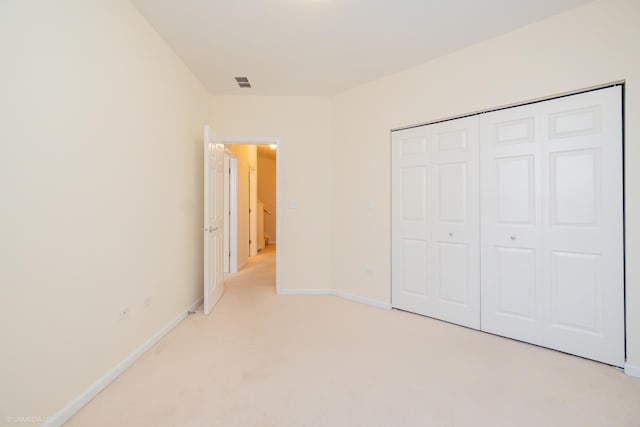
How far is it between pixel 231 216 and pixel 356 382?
166 inches

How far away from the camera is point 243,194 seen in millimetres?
6207

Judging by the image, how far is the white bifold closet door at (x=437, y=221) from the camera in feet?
9.82

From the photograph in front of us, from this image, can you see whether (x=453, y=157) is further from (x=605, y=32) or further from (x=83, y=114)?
(x=83, y=114)

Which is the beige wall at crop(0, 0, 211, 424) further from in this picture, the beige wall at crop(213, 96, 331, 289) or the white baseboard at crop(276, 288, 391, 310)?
the white baseboard at crop(276, 288, 391, 310)

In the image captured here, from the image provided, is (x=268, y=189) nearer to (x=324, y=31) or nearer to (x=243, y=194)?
(x=243, y=194)

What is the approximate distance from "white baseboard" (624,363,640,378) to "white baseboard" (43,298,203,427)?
135 inches

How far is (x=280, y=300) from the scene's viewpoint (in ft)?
12.8

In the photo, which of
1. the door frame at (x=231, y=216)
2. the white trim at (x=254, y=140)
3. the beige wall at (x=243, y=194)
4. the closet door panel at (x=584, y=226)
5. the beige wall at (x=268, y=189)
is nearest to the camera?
the closet door panel at (x=584, y=226)

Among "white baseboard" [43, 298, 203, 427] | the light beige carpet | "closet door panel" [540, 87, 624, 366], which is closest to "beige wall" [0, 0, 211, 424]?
"white baseboard" [43, 298, 203, 427]

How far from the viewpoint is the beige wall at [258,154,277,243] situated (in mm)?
10047

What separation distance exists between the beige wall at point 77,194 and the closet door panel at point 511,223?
2.92 metres

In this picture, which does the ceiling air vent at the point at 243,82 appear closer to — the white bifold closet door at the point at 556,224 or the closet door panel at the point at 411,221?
the closet door panel at the point at 411,221

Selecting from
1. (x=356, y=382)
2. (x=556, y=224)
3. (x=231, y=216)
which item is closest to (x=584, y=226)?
(x=556, y=224)

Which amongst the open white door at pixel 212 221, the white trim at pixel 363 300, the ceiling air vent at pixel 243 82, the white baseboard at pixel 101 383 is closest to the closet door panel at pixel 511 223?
the white trim at pixel 363 300
